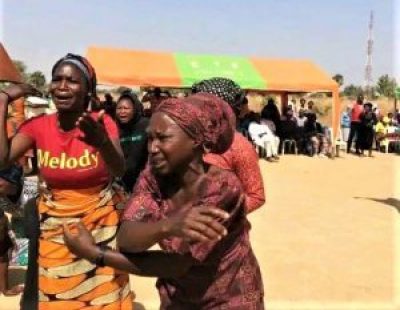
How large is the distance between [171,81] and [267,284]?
35.6 feet

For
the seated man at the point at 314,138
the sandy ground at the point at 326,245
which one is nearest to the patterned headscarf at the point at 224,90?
the sandy ground at the point at 326,245

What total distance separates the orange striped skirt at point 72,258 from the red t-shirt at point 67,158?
65 millimetres

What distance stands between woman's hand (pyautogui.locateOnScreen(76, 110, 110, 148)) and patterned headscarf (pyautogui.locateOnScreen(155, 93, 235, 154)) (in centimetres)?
68

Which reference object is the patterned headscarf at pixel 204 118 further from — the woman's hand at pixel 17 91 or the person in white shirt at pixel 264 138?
the person in white shirt at pixel 264 138

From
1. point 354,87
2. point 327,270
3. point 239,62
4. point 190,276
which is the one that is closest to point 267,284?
point 327,270

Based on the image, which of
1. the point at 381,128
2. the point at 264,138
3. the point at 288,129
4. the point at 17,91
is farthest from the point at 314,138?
the point at 17,91

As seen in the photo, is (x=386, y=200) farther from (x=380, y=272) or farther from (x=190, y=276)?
(x=190, y=276)

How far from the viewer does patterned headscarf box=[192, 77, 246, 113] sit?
3049 millimetres

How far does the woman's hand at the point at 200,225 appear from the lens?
151 centimetres

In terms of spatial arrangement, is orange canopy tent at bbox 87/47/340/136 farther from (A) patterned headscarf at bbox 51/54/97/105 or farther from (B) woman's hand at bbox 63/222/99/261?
(B) woman's hand at bbox 63/222/99/261

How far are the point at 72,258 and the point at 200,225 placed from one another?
1.63m

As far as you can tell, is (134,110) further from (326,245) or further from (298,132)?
(298,132)

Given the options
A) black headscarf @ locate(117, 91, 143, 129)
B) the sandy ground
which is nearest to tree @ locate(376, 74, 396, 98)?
the sandy ground

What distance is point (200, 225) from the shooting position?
1.51 m
